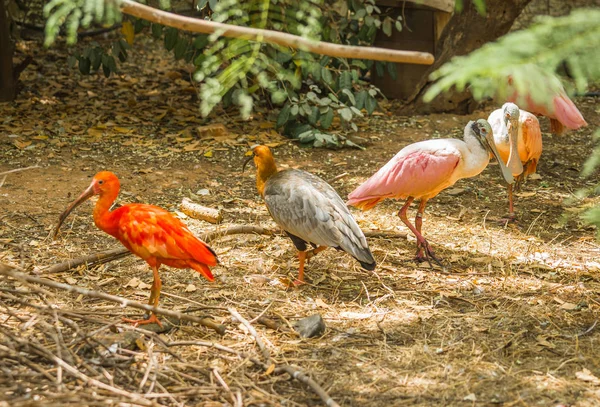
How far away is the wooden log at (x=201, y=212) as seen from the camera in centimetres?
534

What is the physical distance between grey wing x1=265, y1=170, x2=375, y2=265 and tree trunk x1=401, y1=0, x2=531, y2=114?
3.22 meters

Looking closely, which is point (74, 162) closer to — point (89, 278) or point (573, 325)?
point (89, 278)

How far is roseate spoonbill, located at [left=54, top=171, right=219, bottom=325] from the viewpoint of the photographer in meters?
3.82

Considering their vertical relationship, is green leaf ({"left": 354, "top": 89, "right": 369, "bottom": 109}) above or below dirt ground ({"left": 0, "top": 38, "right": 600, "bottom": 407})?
above

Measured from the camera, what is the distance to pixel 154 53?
10070 millimetres

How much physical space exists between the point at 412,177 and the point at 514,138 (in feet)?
3.82

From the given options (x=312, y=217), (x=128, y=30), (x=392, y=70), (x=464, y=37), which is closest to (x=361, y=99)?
(x=392, y=70)

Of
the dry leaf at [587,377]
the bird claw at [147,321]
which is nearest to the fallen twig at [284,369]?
the bird claw at [147,321]

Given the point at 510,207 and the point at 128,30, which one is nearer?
the point at 510,207

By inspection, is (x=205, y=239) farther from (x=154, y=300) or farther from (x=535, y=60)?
(x=535, y=60)

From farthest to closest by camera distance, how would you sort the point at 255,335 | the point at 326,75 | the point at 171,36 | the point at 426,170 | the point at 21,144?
the point at 171,36 → the point at 326,75 → the point at 21,144 → the point at 426,170 → the point at 255,335

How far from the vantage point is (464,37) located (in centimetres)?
773

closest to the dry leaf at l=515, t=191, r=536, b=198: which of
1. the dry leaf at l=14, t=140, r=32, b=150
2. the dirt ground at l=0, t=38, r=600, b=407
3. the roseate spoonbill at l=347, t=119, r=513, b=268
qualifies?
the dirt ground at l=0, t=38, r=600, b=407

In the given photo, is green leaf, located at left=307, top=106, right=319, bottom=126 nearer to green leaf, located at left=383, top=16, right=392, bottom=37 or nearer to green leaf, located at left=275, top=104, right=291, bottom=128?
green leaf, located at left=275, top=104, right=291, bottom=128
